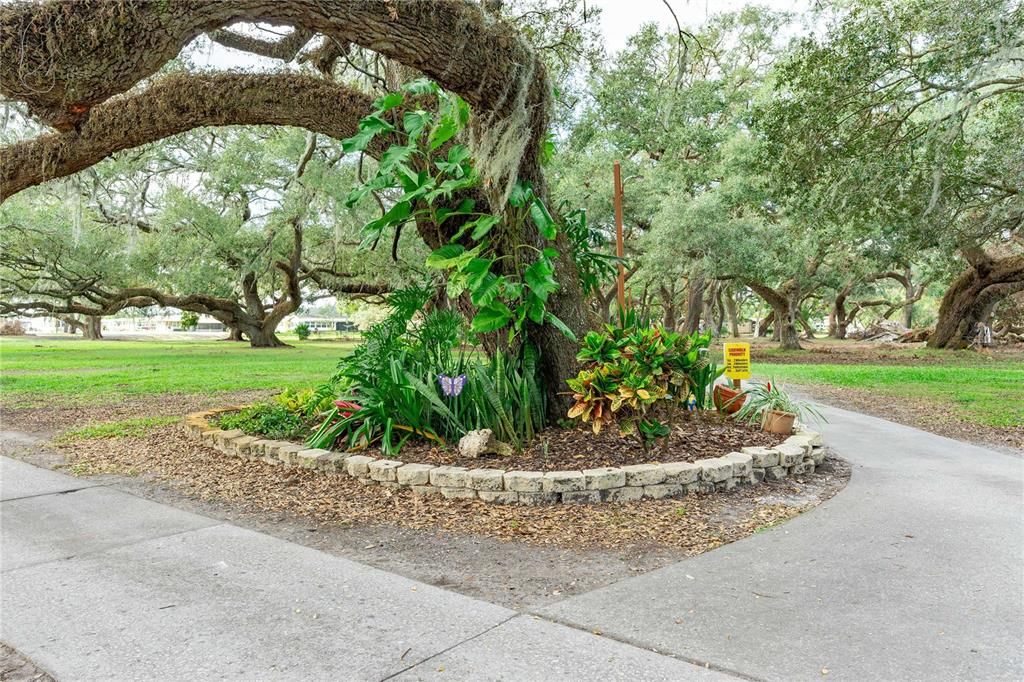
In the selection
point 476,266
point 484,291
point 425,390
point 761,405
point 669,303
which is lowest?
point 761,405

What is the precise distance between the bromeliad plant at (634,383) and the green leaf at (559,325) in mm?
140

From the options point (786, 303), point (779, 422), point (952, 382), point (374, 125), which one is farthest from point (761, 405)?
point (786, 303)

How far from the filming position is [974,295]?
1812 cm

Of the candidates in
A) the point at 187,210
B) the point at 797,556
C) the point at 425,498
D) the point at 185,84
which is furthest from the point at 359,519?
the point at 187,210

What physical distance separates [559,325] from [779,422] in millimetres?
2118

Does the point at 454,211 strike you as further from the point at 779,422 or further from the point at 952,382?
the point at 952,382

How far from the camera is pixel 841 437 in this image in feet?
20.7

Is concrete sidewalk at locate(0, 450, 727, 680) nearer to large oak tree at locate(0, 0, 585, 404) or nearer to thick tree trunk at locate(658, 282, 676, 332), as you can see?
large oak tree at locate(0, 0, 585, 404)

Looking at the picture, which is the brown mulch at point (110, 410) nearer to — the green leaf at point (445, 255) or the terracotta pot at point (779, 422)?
the green leaf at point (445, 255)

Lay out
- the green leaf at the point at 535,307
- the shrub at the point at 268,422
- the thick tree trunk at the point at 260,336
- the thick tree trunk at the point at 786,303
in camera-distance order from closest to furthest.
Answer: the green leaf at the point at 535,307, the shrub at the point at 268,422, the thick tree trunk at the point at 786,303, the thick tree trunk at the point at 260,336

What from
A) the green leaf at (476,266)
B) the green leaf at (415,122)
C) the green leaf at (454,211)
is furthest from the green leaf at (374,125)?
the green leaf at (476,266)

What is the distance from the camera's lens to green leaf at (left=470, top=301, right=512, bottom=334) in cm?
475

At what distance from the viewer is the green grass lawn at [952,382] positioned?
25.6 feet

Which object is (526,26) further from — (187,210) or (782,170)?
(187,210)
